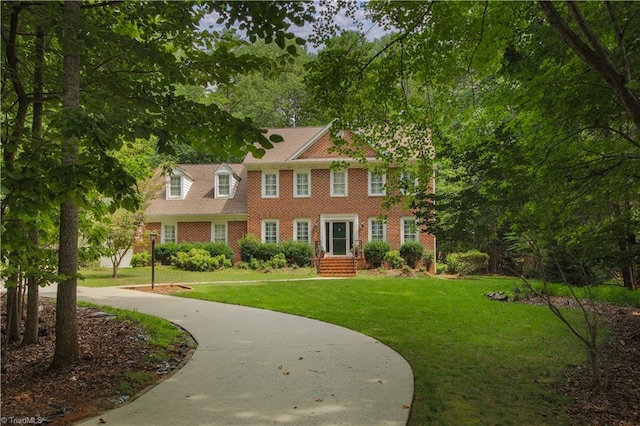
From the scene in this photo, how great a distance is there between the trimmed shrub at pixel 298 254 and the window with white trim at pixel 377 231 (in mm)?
3199

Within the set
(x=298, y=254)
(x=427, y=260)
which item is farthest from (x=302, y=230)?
(x=427, y=260)

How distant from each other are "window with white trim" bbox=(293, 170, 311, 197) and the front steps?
3888 millimetres

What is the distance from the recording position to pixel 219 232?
76.8ft

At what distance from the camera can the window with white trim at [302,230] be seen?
2225 cm

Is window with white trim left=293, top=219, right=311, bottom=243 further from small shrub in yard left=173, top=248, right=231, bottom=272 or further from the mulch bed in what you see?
the mulch bed

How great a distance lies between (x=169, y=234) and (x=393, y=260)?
1235 centimetres

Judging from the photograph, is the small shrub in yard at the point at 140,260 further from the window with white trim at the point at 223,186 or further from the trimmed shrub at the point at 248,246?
the window with white trim at the point at 223,186

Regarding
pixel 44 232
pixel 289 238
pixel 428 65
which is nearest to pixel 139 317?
pixel 44 232

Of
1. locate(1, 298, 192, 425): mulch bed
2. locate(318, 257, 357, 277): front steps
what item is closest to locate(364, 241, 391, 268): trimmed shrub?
locate(318, 257, 357, 277): front steps

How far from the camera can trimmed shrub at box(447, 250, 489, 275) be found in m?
19.8

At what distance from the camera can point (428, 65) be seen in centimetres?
715

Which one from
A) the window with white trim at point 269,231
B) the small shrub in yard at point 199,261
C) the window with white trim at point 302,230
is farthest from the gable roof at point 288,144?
the small shrub in yard at point 199,261

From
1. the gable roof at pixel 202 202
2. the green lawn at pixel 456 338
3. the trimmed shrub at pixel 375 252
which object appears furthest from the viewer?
the gable roof at pixel 202 202

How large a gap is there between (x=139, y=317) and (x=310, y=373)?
4.88m
